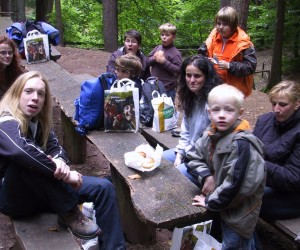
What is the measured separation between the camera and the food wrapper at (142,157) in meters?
3.27

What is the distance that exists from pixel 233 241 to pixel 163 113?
1981 millimetres

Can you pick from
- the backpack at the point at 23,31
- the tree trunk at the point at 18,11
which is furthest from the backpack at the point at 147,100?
the tree trunk at the point at 18,11

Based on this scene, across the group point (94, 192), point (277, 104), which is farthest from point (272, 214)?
point (94, 192)

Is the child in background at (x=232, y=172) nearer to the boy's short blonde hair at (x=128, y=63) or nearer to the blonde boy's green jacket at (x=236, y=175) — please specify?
the blonde boy's green jacket at (x=236, y=175)

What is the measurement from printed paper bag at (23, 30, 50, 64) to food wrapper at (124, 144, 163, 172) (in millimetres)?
3644

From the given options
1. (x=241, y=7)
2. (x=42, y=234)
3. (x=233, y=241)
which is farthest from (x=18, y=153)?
(x=241, y=7)

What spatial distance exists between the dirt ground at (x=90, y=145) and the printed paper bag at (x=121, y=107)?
3.65ft

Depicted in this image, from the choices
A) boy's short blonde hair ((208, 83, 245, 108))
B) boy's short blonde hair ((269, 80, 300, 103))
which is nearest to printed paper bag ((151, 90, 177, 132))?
boy's short blonde hair ((269, 80, 300, 103))

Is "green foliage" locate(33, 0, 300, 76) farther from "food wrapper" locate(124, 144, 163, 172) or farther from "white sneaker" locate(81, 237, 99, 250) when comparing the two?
"white sneaker" locate(81, 237, 99, 250)

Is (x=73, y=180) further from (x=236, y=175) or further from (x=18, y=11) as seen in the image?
(x=18, y=11)

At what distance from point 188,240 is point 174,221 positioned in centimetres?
48

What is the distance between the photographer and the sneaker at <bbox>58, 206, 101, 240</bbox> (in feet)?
9.56

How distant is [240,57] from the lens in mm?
4562

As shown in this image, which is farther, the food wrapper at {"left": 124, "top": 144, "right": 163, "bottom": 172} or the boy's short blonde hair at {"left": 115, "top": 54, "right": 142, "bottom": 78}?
the boy's short blonde hair at {"left": 115, "top": 54, "right": 142, "bottom": 78}
